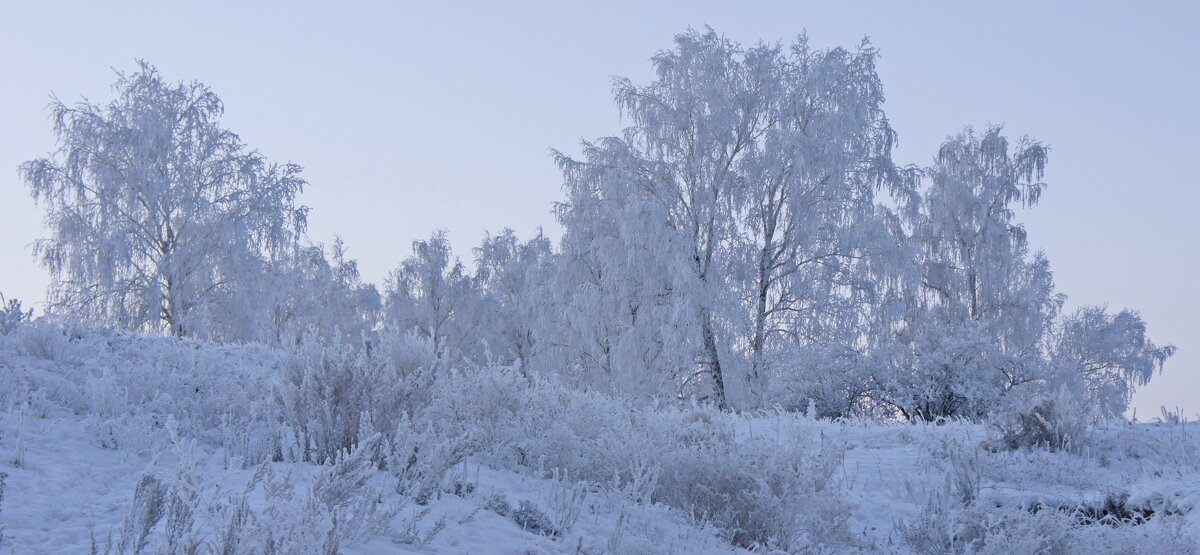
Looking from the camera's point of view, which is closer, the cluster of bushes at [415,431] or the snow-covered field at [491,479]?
the snow-covered field at [491,479]

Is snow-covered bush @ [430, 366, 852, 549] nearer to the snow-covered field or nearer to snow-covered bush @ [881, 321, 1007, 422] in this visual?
the snow-covered field

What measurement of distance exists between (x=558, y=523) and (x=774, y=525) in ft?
4.18

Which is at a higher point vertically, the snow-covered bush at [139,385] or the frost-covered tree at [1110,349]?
the frost-covered tree at [1110,349]

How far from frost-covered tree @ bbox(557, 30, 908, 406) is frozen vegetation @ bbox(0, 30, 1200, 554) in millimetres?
74

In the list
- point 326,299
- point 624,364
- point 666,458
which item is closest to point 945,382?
point 624,364

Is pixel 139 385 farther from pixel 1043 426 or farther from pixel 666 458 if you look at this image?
pixel 1043 426

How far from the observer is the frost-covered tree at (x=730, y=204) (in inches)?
714

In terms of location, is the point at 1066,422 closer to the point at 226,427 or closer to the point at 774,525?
the point at 774,525

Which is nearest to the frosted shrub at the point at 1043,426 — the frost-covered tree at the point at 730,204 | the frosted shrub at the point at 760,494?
the frosted shrub at the point at 760,494

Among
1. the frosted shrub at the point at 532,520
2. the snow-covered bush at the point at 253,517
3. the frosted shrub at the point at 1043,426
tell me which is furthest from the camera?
the frosted shrub at the point at 1043,426

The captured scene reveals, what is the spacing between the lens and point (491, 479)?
5680mm

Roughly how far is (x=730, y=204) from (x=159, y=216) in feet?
43.3

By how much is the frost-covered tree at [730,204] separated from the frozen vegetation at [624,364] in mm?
74

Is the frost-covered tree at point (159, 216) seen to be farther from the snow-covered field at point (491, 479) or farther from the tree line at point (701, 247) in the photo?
the snow-covered field at point (491, 479)
